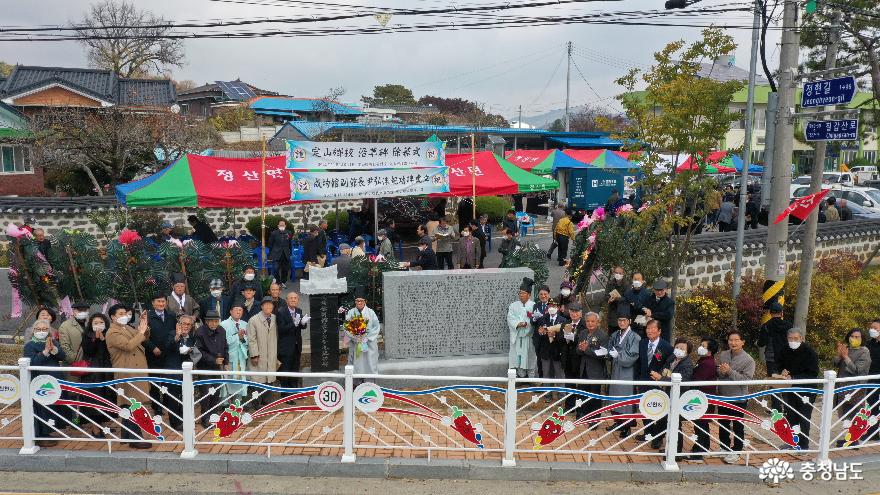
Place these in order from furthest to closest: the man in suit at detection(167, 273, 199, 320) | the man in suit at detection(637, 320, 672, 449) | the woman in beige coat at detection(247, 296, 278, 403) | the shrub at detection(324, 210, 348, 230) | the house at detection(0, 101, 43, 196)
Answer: the house at detection(0, 101, 43, 196) → the shrub at detection(324, 210, 348, 230) → the man in suit at detection(167, 273, 199, 320) → the woman in beige coat at detection(247, 296, 278, 403) → the man in suit at detection(637, 320, 672, 449)

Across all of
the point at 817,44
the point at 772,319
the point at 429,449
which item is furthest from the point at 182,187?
the point at 817,44

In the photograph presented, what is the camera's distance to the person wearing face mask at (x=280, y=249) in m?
13.9

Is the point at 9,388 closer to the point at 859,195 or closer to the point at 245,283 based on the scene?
the point at 245,283

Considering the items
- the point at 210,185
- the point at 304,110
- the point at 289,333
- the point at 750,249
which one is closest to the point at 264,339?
the point at 289,333

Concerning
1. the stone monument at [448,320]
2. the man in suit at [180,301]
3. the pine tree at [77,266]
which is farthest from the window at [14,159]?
the stone monument at [448,320]

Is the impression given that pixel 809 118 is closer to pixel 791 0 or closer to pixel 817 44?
pixel 791 0

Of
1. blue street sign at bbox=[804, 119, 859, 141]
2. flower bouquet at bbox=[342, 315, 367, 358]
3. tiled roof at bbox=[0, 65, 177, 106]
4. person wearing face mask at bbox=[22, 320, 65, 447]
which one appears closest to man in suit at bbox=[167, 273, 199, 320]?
person wearing face mask at bbox=[22, 320, 65, 447]

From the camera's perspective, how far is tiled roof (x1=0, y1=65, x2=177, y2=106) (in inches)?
991

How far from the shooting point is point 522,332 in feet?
30.7

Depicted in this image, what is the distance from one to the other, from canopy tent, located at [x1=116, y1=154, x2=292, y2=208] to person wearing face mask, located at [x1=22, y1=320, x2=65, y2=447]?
519 centimetres

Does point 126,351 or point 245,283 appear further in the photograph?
point 245,283

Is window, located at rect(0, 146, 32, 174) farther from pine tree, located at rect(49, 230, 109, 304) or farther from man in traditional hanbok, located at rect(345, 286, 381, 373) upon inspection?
man in traditional hanbok, located at rect(345, 286, 381, 373)

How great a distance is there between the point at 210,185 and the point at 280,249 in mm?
2159

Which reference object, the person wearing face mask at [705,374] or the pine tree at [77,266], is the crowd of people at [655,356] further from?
the pine tree at [77,266]
